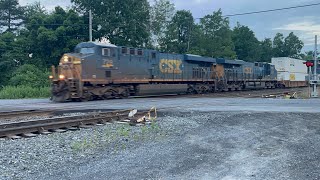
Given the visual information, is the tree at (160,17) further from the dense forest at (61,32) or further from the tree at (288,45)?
the tree at (288,45)

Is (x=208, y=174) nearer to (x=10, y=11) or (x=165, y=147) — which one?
(x=165, y=147)

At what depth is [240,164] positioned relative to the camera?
20.4 ft

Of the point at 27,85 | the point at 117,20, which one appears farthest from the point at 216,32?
the point at 27,85

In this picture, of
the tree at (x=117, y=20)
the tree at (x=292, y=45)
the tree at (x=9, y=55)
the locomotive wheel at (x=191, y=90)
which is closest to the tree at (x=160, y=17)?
the tree at (x=117, y=20)

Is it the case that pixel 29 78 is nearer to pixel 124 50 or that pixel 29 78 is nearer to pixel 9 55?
pixel 9 55

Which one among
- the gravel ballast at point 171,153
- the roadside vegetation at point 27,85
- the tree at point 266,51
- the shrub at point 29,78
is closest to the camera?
the gravel ballast at point 171,153

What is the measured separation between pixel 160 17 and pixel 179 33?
546 centimetres

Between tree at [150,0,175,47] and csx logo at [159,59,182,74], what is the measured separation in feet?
95.9

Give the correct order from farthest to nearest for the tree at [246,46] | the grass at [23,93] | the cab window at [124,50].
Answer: the tree at [246,46] → the grass at [23,93] → the cab window at [124,50]

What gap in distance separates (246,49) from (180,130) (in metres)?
82.5

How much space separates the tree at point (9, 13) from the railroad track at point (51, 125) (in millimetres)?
47620

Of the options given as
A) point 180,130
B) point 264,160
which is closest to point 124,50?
point 180,130

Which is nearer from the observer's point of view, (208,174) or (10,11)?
(208,174)

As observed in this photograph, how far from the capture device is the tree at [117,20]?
42.3 m
